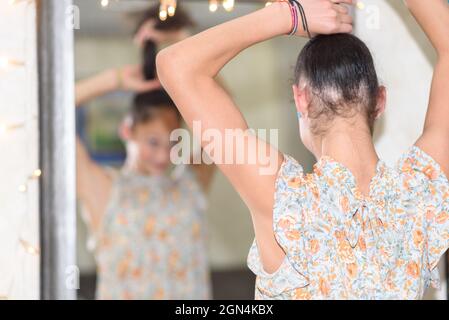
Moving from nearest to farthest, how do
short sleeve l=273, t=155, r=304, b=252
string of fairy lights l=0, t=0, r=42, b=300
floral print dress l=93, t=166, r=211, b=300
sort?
short sleeve l=273, t=155, r=304, b=252 < string of fairy lights l=0, t=0, r=42, b=300 < floral print dress l=93, t=166, r=211, b=300

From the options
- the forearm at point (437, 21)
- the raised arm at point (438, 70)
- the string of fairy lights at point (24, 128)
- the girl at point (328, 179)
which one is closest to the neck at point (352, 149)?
the girl at point (328, 179)

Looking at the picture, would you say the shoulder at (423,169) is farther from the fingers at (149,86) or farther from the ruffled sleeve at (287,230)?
the fingers at (149,86)

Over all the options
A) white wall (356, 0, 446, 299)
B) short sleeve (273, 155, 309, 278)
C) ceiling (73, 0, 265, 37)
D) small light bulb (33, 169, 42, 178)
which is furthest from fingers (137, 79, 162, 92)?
short sleeve (273, 155, 309, 278)

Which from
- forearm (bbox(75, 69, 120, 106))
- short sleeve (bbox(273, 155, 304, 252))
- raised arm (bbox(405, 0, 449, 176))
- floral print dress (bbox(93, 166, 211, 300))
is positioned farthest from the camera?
floral print dress (bbox(93, 166, 211, 300))

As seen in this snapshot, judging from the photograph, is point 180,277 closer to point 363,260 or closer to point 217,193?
point 217,193

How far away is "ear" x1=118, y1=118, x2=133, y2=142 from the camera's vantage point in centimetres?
182

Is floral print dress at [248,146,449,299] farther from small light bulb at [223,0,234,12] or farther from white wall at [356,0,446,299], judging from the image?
small light bulb at [223,0,234,12]

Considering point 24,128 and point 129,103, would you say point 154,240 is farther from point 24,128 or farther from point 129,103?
point 24,128

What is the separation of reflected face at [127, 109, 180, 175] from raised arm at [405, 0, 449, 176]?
2.46 ft

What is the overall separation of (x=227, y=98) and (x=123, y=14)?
29.9 inches

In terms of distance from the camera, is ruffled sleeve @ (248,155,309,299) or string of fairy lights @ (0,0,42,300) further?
string of fairy lights @ (0,0,42,300)

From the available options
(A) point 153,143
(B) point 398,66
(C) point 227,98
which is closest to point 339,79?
(C) point 227,98

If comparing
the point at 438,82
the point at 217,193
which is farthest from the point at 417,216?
the point at 217,193

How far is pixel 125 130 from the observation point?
1.83 m
